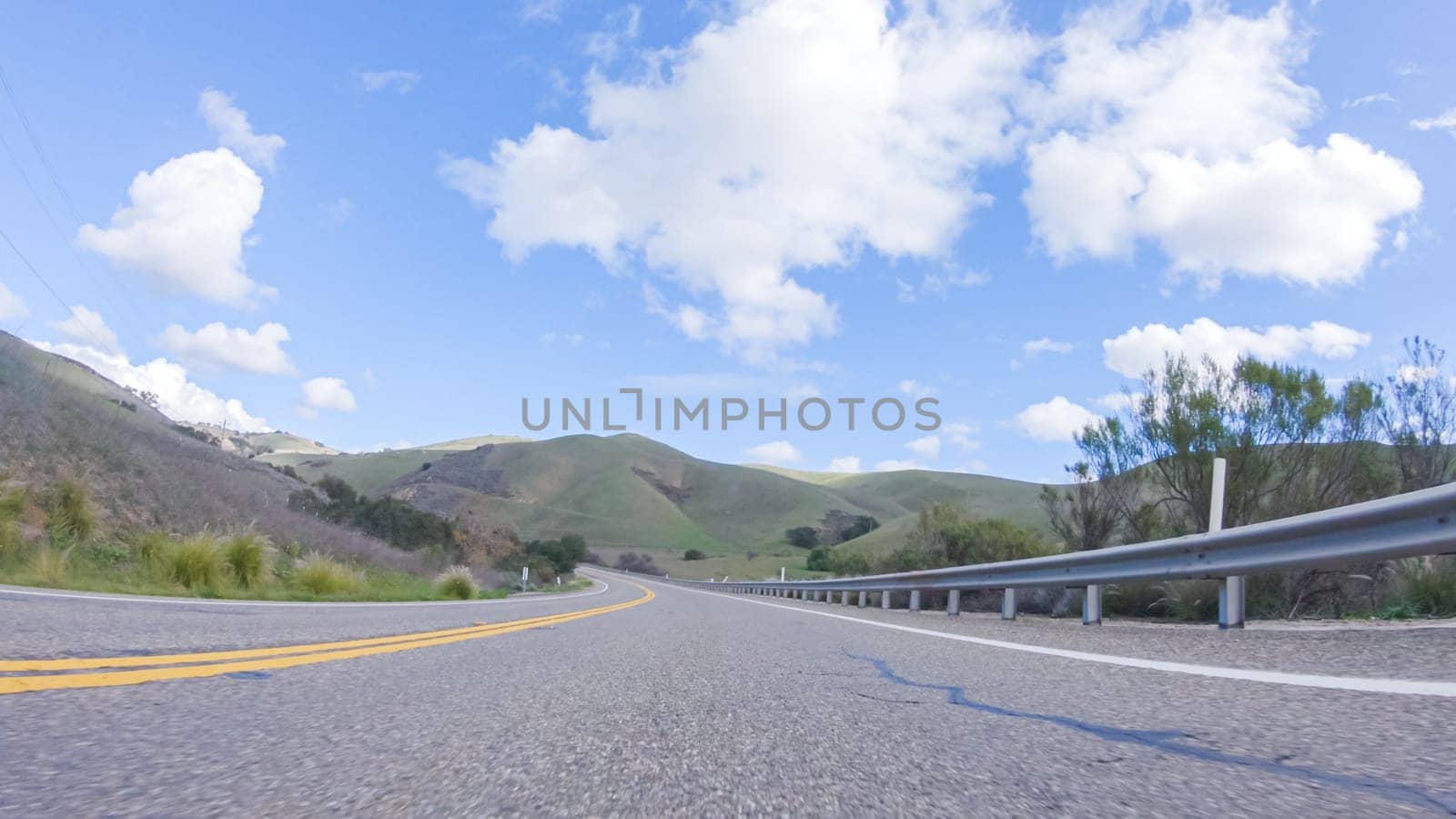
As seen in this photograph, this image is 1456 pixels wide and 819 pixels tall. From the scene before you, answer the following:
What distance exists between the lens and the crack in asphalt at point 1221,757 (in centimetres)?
211

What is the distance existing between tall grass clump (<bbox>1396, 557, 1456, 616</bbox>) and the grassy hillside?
15128 millimetres

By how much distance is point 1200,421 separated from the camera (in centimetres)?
1858

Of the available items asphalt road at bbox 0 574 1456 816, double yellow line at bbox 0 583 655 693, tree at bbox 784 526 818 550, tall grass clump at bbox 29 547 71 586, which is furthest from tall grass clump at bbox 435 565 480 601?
tree at bbox 784 526 818 550

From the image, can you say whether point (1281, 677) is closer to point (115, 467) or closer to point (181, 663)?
point (181, 663)

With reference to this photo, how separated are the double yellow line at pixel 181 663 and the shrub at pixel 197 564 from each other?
285 inches

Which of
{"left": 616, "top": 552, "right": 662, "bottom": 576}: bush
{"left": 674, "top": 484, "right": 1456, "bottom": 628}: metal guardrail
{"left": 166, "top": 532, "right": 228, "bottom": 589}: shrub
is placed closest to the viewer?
{"left": 674, "top": 484, "right": 1456, "bottom": 628}: metal guardrail

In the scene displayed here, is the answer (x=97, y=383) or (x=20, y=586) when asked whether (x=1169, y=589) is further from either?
(x=97, y=383)

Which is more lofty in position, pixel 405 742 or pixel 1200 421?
pixel 1200 421

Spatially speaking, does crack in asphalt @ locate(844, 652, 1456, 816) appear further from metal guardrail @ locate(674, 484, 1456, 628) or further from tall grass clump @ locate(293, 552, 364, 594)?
tall grass clump @ locate(293, 552, 364, 594)

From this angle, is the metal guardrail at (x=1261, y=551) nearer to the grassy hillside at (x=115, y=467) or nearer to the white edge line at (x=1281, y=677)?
the white edge line at (x=1281, y=677)

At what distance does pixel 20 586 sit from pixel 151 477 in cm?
1160

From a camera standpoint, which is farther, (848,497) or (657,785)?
(848,497)

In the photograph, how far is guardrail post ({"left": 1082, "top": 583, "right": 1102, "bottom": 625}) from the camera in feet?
28.4

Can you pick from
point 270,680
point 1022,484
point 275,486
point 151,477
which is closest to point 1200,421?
point 270,680
